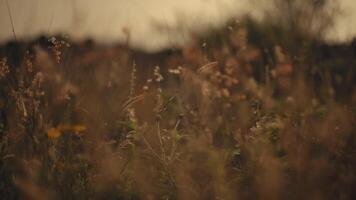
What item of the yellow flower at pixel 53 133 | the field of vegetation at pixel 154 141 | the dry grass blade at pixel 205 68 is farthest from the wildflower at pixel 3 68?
the dry grass blade at pixel 205 68

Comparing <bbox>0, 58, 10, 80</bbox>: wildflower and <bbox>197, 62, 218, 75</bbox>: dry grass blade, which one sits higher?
<bbox>0, 58, 10, 80</bbox>: wildflower

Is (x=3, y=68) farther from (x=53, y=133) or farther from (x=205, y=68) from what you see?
(x=205, y=68)

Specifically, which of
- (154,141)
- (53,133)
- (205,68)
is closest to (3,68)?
(53,133)

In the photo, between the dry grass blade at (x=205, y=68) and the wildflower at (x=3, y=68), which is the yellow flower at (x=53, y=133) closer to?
the wildflower at (x=3, y=68)

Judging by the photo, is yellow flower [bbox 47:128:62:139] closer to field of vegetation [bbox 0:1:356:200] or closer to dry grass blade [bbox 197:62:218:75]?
field of vegetation [bbox 0:1:356:200]

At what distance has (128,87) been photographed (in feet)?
8.39

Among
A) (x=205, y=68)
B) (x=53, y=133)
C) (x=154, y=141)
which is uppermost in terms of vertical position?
(x=205, y=68)

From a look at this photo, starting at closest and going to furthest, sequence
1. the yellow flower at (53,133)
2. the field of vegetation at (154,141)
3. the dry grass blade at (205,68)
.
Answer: the field of vegetation at (154,141)
the yellow flower at (53,133)
the dry grass blade at (205,68)

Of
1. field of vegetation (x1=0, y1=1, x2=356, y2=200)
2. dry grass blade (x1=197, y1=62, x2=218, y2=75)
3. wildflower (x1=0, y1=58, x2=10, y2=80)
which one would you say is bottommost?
field of vegetation (x1=0, y1=1, x2=356, y2=200)

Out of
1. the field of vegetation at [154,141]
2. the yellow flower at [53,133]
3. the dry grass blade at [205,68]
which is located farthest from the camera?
the dry grass blade at [205,68]

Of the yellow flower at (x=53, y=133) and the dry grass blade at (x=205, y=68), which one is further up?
the dry grass blade at (x=205, y=68)

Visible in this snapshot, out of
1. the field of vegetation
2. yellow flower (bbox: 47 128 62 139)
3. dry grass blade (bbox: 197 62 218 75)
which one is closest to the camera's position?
the field of vegetation

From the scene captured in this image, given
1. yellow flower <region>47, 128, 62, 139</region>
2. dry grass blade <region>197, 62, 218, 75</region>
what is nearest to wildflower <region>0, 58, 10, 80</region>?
yellow flower <region>47, 128, 62, 139</region>

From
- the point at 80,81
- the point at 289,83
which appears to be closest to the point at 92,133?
the point at 80,81
